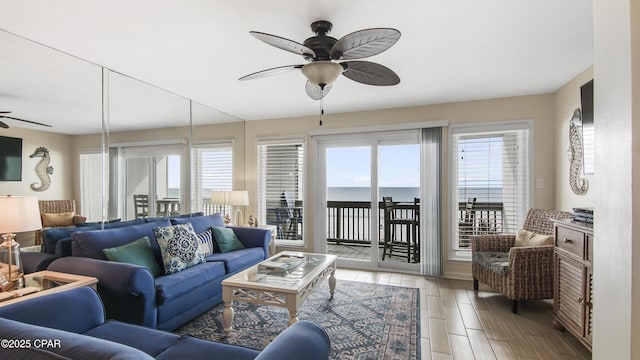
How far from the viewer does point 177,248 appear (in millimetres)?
2775

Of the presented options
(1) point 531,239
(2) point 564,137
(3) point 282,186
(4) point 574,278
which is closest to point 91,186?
(3) point 282,186

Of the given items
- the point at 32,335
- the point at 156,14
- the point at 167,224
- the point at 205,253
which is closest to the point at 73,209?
the point at 167,224

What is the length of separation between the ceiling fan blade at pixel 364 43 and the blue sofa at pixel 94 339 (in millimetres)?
1520

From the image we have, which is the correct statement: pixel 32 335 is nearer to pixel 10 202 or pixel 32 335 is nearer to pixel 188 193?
pixel 10 202

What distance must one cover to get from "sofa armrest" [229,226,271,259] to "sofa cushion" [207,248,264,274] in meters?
0.11

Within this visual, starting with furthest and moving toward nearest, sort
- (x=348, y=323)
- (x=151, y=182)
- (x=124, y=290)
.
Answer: (x=151, y=182) < (x=348, y=323) < (x=124, y=290)

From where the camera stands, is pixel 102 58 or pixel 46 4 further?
pixel 102 58

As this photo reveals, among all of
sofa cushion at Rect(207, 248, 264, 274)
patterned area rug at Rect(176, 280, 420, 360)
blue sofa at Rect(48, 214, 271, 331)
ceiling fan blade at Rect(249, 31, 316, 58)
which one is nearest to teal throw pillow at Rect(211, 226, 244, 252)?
sofa cushion at Rect(207, 248, 264, 274)

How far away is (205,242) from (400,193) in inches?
113

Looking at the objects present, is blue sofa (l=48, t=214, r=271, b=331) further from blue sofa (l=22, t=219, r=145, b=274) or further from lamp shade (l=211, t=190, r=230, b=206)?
lamp shade (l=211, t=190, r=230, b=206)

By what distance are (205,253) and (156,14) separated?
2.30 metres

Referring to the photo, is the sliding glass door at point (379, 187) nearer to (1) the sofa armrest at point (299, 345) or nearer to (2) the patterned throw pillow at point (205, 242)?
(2) the patterned throw pillow at point (205, 242)

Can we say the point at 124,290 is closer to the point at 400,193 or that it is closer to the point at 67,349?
the point at 67,349

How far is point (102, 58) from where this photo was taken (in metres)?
2.67
